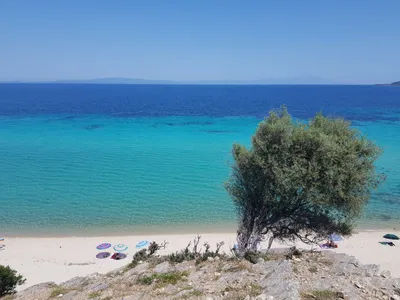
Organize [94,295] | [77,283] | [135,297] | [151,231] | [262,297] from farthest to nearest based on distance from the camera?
[151,231] < [77,283] < [94,295] < [135,297] < [262,297]

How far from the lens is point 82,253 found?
1021 inches

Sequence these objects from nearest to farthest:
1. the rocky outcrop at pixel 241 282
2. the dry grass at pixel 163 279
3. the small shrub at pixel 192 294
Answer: the rocky outcrop at pixel 241 282, the small shrub at pixel 192 294, the dry grass at pixel 163 279

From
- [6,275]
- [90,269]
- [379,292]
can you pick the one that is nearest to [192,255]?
[379,292]

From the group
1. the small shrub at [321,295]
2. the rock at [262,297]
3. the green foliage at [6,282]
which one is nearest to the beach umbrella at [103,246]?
the green foliage at [6,282]

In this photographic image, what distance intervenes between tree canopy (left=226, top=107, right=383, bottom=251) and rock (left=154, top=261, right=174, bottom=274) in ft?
14.4

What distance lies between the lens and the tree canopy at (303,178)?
14.7 metres

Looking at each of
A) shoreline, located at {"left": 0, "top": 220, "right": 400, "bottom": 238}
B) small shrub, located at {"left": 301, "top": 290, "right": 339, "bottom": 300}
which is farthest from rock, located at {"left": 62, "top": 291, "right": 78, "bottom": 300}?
shoreline, located at {"left": 0, "top": 220, "right": 400, "bottom": 238}

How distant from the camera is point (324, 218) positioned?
15961 mm

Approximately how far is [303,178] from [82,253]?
19.6 m

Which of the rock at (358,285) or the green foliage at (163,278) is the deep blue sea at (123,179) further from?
the rock at (358,285)

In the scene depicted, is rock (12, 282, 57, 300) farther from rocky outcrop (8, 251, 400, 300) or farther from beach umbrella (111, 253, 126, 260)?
beach umbrella (111, 253, 126, 260)

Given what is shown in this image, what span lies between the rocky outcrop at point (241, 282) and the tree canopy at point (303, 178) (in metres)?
2.37

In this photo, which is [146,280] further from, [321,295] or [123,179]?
[123,179]

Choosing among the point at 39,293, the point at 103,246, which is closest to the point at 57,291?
the point at 39,293
